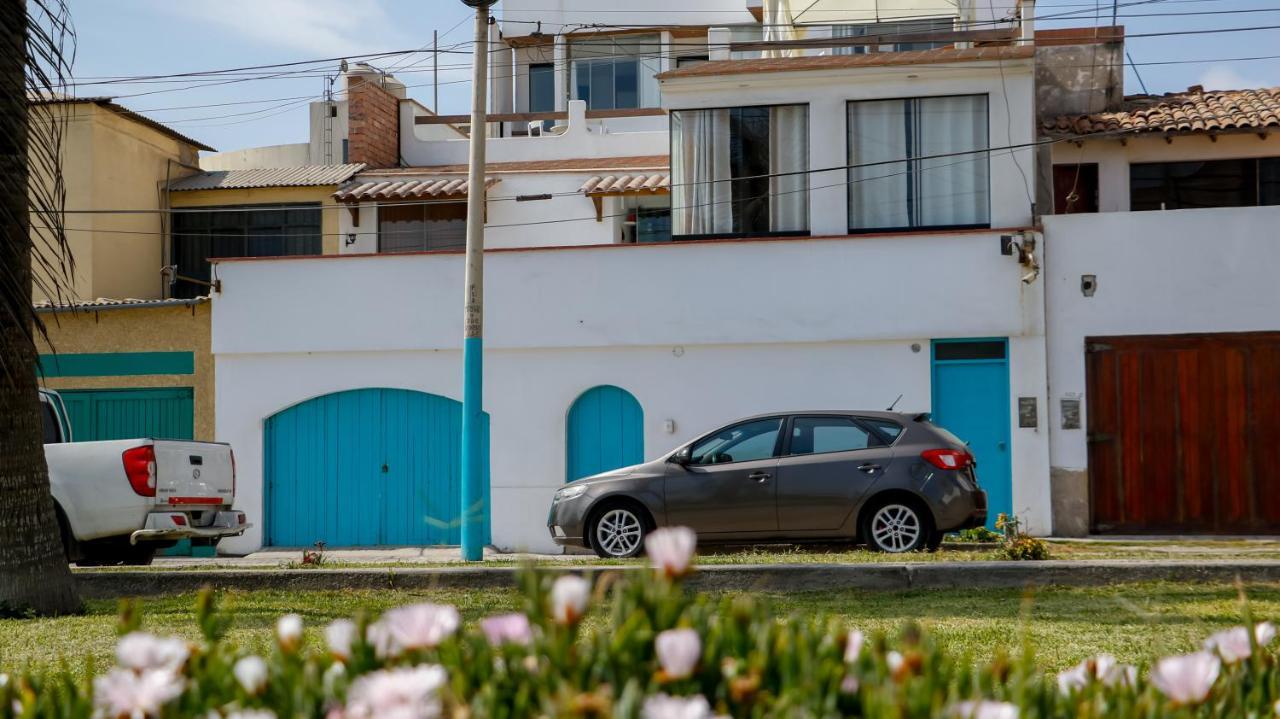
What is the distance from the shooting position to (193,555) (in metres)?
21.2

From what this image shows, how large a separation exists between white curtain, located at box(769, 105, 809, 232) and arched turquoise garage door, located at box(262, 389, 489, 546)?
5.74m

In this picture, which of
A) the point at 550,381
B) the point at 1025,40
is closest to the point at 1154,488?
the point at 1025,40

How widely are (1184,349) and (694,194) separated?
297 inches

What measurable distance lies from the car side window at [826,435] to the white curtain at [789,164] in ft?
20.8

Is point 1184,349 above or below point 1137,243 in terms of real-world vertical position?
below

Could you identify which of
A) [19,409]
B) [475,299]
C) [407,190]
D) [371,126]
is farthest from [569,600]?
[371,126]

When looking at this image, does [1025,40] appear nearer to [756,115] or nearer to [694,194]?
[756,115]

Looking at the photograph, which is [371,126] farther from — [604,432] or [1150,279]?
[1150,279]

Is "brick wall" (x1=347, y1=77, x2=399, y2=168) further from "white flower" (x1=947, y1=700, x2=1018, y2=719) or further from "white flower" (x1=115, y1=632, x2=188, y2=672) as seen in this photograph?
"white flower" (x1=947, y1=700, x2=1018, y2=719)

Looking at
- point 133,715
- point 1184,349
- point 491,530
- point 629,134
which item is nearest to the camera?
point 133,715

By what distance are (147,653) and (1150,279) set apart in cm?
1892

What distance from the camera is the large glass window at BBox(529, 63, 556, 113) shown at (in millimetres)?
35906

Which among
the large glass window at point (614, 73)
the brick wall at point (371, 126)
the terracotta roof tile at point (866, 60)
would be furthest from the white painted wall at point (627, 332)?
the large glass window at point (614, 73)

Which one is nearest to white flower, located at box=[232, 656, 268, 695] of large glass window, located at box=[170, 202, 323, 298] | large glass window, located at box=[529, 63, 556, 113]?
large glass window, located at box=[170, 202, 323, 298]
